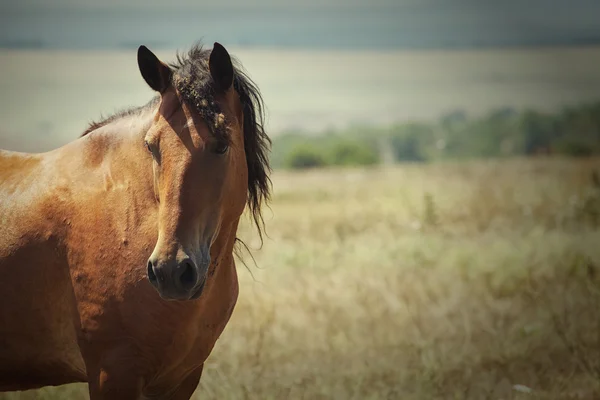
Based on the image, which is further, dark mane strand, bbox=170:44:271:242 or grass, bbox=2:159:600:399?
grass, bbox=2:159:600:399

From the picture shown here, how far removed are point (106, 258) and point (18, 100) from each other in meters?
19.8

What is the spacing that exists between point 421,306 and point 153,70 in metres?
4.81

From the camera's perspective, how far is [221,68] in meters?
3.41

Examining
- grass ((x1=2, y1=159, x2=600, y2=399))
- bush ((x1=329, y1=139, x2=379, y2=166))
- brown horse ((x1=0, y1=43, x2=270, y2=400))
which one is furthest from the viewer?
bush ((x1=329, y1=139, x2=379, y2=166))

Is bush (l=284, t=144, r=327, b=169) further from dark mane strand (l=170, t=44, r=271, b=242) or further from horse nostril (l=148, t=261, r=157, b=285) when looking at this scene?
horse nostril (l=148, t=261, r=157, b=285)

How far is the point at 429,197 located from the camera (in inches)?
428

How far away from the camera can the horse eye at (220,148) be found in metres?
3.26

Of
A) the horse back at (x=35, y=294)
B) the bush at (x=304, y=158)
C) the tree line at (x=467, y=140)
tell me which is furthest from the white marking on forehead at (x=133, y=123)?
the bush at (x=304, y=158)

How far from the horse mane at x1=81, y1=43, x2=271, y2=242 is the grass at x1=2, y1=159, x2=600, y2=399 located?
148 centimetres

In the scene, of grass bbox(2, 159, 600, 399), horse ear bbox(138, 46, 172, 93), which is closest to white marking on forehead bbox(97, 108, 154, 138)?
horse ear bbox(138, 46, 172, 93)

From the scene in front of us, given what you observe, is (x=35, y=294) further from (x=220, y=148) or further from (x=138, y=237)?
(x=220, y=148)

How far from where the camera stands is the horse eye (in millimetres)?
3262

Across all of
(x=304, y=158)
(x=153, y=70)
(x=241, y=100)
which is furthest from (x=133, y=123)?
(x=304, y=158)

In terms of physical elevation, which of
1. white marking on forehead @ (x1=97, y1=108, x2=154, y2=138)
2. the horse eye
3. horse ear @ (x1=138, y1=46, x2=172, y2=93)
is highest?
horse ear @ (x1=138, y1=46, x2=172, y2=93)
